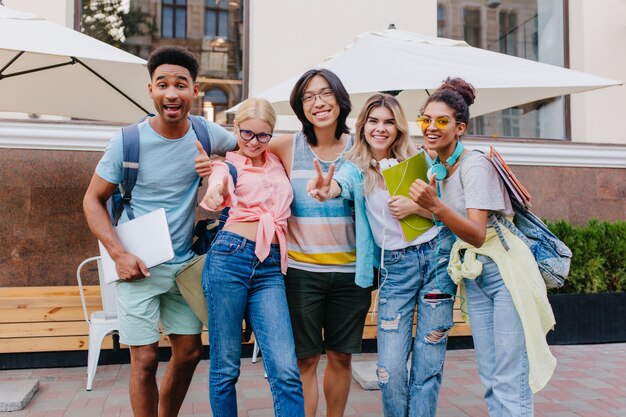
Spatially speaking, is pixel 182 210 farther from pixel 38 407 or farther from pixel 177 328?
pixel 38 407

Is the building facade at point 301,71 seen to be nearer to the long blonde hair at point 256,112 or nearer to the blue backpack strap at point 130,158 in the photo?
the blue backpack strap at point 130,158

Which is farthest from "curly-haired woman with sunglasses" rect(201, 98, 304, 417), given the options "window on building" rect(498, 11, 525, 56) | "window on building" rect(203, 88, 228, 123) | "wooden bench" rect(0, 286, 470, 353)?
"window on building" rect(498, 11, 525, 56)

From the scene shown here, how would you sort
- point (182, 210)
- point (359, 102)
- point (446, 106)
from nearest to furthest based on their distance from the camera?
1. point (446, 106)
2. point (182, 210)
3. point (359, 102)

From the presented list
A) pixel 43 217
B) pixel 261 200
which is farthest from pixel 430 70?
pixel 43 217

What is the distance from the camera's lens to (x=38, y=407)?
12.6 feet

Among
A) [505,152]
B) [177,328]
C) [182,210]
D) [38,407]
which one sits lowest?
[38,407]

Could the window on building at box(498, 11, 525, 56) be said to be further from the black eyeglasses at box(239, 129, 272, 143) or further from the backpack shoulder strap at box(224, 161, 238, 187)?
the backpack shoulder strap at box(224, 161, 238, 187)

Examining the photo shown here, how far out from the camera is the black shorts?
8.89 feet

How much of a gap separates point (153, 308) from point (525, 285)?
1757 mm

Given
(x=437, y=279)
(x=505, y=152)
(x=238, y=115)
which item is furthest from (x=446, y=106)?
(x=505, y=152)

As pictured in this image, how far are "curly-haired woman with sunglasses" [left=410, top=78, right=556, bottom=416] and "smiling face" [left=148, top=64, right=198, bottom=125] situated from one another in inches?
45.0

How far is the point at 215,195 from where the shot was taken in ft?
7.95

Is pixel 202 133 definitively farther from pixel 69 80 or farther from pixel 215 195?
pixel 69 80

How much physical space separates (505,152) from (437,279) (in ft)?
14.9
